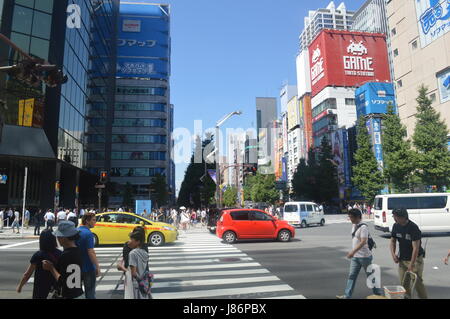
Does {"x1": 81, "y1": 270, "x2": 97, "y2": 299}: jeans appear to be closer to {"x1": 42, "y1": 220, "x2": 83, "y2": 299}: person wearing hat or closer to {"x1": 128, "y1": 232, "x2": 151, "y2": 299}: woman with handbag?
{"x1": 42, "y1": 220, "x2": 83, "y2": 299}: person wearing hat

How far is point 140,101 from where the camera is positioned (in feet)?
244

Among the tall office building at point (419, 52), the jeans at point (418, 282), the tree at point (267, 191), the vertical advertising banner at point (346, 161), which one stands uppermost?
the tall office building at point (419, 52)

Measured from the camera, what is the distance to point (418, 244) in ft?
17.0

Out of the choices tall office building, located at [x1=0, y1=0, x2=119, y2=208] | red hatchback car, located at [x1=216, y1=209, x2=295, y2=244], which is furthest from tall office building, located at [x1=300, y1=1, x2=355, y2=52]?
red hatchback car, located at [x1=216, y1=209, x2=295, y2=244]

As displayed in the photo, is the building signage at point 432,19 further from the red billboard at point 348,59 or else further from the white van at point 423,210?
the red billboard at point 348,59

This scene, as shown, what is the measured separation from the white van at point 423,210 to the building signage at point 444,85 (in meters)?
24.0

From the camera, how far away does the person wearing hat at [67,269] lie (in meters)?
3.99

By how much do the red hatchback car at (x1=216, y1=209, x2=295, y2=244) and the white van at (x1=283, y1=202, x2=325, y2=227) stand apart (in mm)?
10229

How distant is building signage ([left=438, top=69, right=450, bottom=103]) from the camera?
34.1m

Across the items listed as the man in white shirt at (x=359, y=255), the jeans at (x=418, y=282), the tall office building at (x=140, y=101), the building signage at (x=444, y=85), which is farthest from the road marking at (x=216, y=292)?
the tall office building at (x=140, y=101)

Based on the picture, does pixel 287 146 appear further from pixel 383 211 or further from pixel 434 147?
pixel 383 211
